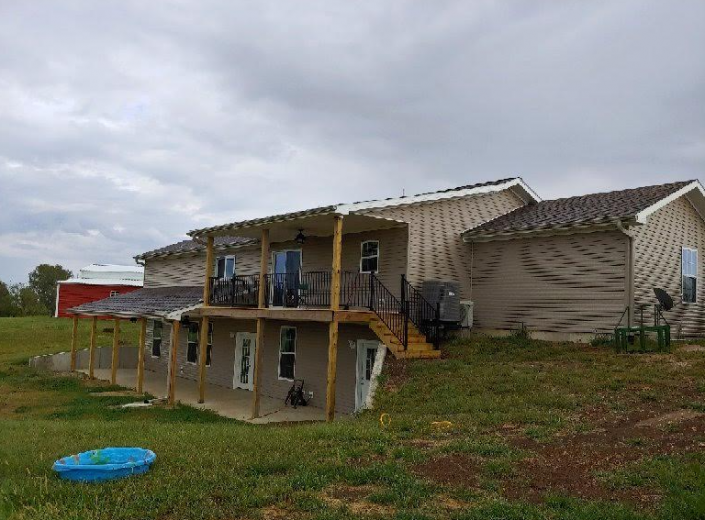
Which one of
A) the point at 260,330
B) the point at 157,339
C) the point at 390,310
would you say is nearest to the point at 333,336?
the point at 390,310

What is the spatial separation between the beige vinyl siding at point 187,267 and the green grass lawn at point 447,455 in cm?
1073

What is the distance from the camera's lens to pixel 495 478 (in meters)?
6.84

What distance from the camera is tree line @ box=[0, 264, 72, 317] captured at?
2430 inches

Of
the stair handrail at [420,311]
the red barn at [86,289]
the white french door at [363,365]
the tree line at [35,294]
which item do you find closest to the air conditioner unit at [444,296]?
the stair handrail at [420,311]

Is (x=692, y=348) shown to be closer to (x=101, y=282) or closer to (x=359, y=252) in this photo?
(x=359, y=252)

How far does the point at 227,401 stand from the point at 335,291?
24.1ft

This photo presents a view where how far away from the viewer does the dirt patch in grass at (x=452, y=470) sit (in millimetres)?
6711

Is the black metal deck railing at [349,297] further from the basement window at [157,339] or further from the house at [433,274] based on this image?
the basement window at [157,339]

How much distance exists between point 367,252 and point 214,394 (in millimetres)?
8073

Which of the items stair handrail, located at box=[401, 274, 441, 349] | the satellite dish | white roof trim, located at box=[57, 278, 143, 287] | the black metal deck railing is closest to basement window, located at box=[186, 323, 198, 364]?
the black metal deck railing

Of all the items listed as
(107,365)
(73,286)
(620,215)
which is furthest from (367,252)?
(73,286)

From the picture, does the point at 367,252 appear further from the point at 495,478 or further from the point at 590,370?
the point at 495,478

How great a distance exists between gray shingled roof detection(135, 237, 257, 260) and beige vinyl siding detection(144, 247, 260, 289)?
332 millimetres

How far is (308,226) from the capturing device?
57.8 ft
